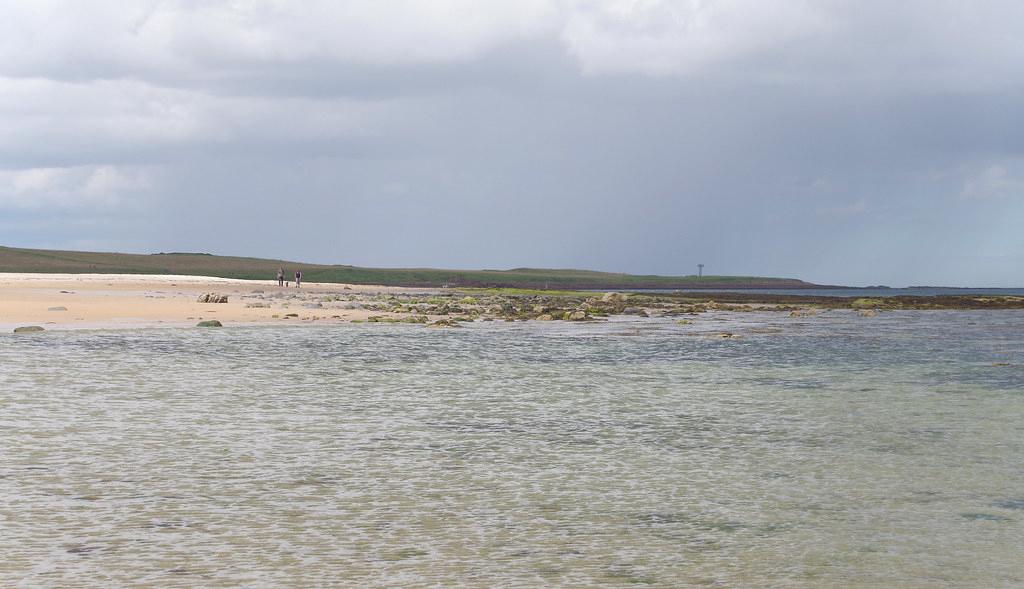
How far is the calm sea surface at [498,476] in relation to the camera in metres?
7.96

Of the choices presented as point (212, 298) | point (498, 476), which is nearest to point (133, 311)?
point (212, 298)

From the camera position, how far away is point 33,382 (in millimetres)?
19719

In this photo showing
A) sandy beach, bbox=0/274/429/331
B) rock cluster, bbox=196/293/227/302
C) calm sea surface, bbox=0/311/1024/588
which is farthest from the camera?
rock cluster, bbox=196/293/227/302

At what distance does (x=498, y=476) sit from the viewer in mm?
11625

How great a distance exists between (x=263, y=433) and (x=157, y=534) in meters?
5.82

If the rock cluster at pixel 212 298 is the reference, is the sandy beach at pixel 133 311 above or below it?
below

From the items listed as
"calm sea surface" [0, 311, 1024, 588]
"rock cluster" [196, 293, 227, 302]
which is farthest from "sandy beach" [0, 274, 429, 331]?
"calm sea surface" [0, 311, 1024, 588]

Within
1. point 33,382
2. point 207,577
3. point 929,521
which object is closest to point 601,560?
point 207,577

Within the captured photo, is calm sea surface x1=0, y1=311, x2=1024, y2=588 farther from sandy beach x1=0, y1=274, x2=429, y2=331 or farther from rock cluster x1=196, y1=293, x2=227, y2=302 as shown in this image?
rock cluster x1=196, y1=293, x2=227, y2=302

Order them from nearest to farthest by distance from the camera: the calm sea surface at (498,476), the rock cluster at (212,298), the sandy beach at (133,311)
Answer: the calm sea surface at (498,476), the sandy beach at (133,311), the rock cluster at (212,298)

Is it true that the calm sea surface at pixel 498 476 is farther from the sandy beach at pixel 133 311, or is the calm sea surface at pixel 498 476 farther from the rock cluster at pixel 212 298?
the rock cluster at pixel 212 298

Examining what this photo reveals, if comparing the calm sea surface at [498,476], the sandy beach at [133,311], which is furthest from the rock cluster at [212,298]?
the calm sea surface at [498,476]

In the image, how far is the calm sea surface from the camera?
7961mm

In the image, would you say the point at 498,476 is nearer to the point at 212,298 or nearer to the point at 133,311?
the point at 133,311
